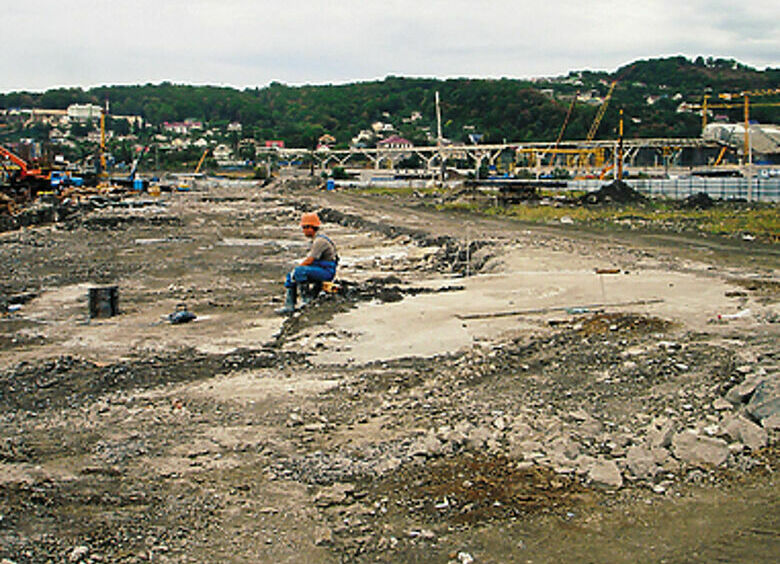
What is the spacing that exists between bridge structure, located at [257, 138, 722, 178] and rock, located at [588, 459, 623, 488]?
54.6m

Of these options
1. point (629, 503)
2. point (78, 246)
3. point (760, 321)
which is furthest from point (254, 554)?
point (78, 246)

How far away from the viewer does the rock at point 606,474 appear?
5.24 m

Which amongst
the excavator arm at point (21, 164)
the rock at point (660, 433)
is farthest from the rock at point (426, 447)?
the excavator arm at point (21, 164)

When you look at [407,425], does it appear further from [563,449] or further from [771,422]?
[771,422]

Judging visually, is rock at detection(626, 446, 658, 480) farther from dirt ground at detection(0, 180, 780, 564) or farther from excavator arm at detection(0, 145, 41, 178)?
excavator arm at detection(0, 145, 41, 178)

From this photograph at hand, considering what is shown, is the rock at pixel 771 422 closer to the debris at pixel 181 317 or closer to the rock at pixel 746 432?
the rock at pixel 746 432

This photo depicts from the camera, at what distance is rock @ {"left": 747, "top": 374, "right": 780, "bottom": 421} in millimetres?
6004

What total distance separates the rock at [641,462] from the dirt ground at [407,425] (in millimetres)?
21

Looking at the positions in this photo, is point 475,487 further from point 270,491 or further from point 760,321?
point 760,321

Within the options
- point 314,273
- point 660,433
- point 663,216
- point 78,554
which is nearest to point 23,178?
point 663,216

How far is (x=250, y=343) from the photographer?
10.1 meters

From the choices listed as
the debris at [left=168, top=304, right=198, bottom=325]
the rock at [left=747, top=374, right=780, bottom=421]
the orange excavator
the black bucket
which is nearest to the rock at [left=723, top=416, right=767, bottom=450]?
the rock at [left=747, top=374, right=780, bottom=421]

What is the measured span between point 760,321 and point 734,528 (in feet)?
17.7

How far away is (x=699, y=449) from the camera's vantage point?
5.57m
